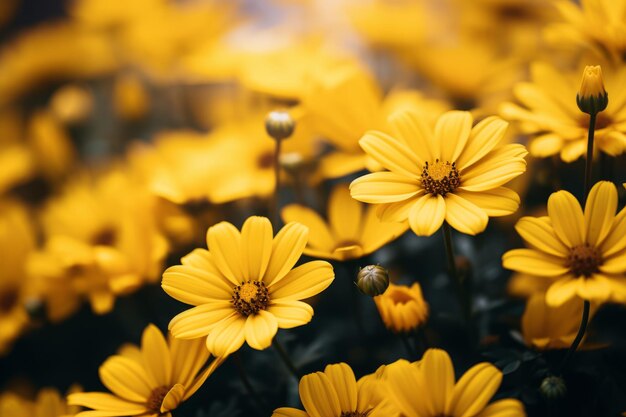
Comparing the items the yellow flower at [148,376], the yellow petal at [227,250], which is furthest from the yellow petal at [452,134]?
the yellow flower at [148,376]

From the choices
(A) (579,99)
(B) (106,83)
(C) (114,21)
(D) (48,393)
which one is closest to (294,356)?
(D) (48,393)

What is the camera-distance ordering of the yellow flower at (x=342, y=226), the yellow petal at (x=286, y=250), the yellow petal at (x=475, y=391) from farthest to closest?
1. the yellow flower at (x=342, y=226)
2. the yellow petal at (x=286, y=250)
3. the yellow petal at (x=475, y=391)

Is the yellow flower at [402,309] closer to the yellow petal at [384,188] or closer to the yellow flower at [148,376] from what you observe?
the yellow petal at [384,188]

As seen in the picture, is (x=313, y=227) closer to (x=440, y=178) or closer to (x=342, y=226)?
(x=342, y=226)

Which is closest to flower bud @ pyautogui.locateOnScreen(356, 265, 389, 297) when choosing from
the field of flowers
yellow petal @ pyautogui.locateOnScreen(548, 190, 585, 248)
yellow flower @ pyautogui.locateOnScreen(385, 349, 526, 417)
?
the field of flowers

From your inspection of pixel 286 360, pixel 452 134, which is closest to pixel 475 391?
pixel 286 360

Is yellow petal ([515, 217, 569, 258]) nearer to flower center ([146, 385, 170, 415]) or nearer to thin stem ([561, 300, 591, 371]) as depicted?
thin stem ([561, 300, 591, 371])
